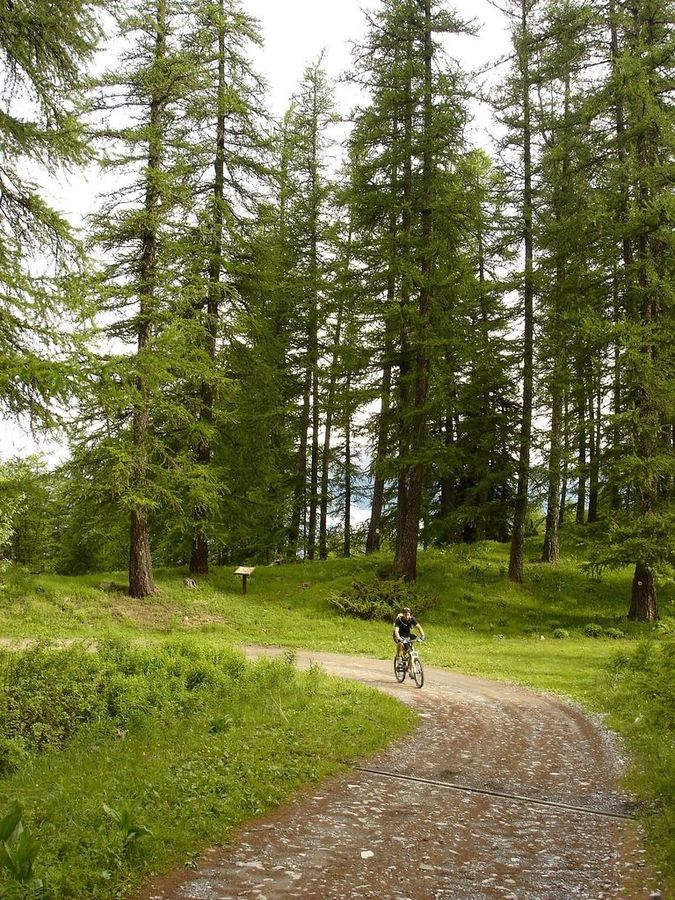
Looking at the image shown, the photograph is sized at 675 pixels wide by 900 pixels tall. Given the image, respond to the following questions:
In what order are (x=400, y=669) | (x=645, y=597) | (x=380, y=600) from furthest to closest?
(x=380, y=600)
(x=645, y=597)
(x=400, y=669)

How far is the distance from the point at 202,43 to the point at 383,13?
7512 mm

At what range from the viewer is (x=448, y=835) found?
6926 millimetres

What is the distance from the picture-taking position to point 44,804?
658cm

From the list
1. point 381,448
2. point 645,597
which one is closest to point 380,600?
point 381,448

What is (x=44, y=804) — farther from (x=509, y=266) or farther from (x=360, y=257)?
(x=509, y=266)

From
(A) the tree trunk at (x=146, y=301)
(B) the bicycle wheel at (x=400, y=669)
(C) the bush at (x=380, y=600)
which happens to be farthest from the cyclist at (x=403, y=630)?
(A) the tree trunk at (x=146, y=301)

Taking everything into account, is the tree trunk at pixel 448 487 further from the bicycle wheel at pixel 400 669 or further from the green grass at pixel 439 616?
the bicycle wheel at pixel 400 669

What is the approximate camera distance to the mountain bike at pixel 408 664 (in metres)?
14.7

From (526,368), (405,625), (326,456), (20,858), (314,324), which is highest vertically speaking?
(314,324)

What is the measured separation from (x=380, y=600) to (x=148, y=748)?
626 inches

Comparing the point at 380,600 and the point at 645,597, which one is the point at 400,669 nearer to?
the point at 380,600

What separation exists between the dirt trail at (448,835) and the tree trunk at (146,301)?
1266 cm

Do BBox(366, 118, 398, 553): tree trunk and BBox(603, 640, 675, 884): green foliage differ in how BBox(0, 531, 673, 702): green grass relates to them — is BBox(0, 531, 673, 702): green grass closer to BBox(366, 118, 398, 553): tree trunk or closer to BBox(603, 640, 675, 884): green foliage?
BBox(603, 640, 675, 884): green foliage

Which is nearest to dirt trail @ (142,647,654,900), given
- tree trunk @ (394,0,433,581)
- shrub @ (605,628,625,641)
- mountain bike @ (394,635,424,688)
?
mountain bike @ (394,635,424,688)
